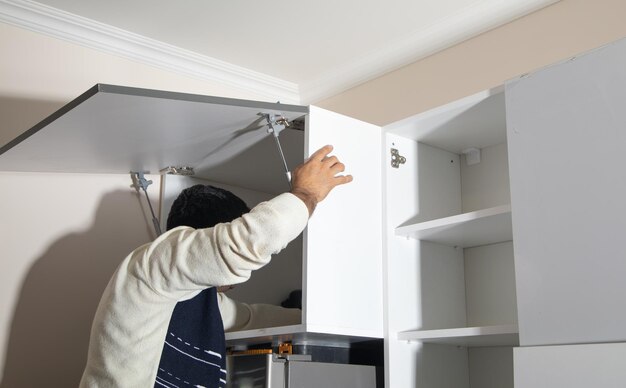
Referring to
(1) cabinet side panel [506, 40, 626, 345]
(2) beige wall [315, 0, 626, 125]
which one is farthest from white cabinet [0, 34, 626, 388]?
(2) beige wall [315, 0, 626, 125]

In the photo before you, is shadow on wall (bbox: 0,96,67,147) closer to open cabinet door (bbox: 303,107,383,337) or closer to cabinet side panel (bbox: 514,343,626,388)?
open cabinet door (bbox: 303,107,383,337)

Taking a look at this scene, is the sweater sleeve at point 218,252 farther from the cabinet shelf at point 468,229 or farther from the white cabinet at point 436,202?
the cabinet shelf at point 468,229

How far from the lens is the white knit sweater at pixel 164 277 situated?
4.90 ft

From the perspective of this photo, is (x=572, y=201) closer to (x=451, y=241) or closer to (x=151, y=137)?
(x=451, y=241)

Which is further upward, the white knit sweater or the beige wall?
the beige wall

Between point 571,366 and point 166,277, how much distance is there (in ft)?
2.71

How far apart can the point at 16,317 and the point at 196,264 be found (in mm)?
1007

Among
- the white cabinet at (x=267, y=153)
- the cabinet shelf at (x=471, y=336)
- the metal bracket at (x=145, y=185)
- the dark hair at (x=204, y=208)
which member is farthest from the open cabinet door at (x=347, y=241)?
the metal bracket at (x=145, y=185)

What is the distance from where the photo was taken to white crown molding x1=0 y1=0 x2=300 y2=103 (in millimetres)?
2383

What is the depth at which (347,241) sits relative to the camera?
71.2 inches

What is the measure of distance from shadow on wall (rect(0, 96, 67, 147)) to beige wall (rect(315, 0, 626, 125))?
1131 millimetres

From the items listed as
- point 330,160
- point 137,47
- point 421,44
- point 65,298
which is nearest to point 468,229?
point 330,160

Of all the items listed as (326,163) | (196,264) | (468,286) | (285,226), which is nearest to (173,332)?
(196,264)

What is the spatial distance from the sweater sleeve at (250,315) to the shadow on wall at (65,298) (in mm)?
581
